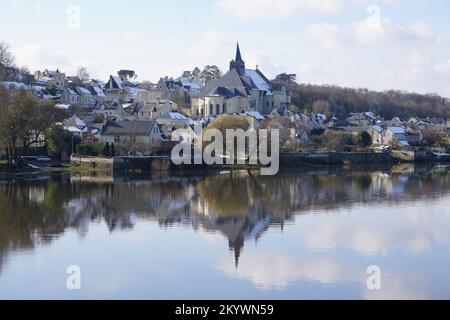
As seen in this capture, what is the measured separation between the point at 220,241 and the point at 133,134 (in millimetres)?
21920

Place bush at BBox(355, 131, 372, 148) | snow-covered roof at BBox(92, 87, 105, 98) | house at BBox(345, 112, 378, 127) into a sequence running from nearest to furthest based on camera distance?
bush at BBox(355, 131, 372, 148), house at BBox(345, 112, 378, 127), snow-covered roof at BBox(92, 87, 105, 98)

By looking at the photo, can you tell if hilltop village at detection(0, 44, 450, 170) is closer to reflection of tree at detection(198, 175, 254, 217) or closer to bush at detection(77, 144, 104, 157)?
bush at detection(77, 144, 104, 157)

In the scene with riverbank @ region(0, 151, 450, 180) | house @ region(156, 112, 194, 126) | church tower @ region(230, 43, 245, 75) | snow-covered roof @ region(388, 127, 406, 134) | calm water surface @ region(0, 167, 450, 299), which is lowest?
calm water surface @ region(0, 167, 450, 299)

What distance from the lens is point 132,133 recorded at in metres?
37.3

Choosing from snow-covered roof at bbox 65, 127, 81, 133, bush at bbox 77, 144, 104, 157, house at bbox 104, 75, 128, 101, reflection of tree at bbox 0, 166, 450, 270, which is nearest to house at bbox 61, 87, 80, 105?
house at bbox 104, 75, 128, 101

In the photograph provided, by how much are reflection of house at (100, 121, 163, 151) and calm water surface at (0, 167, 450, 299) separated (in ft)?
30.8

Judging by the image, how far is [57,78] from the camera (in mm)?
66125

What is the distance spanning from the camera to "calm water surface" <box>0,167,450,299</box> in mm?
11992

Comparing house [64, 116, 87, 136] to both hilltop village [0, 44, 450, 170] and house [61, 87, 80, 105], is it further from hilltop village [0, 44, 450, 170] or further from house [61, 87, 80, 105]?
house [61, 87, 80, 105]

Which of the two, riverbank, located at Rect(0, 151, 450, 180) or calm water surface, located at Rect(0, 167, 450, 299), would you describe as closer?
calm water surface, located at Rect(0, 167, 450, 299)

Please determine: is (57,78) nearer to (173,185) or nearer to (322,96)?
(322,96)

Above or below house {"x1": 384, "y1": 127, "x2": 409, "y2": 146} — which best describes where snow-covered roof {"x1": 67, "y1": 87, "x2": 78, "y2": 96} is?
above

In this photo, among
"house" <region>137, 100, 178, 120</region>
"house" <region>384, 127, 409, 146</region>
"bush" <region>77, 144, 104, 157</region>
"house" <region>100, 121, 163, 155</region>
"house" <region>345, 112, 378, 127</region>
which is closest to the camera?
"bush" <region>77, 144, 104, 157</region>

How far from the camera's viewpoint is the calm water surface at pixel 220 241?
39.3ft
